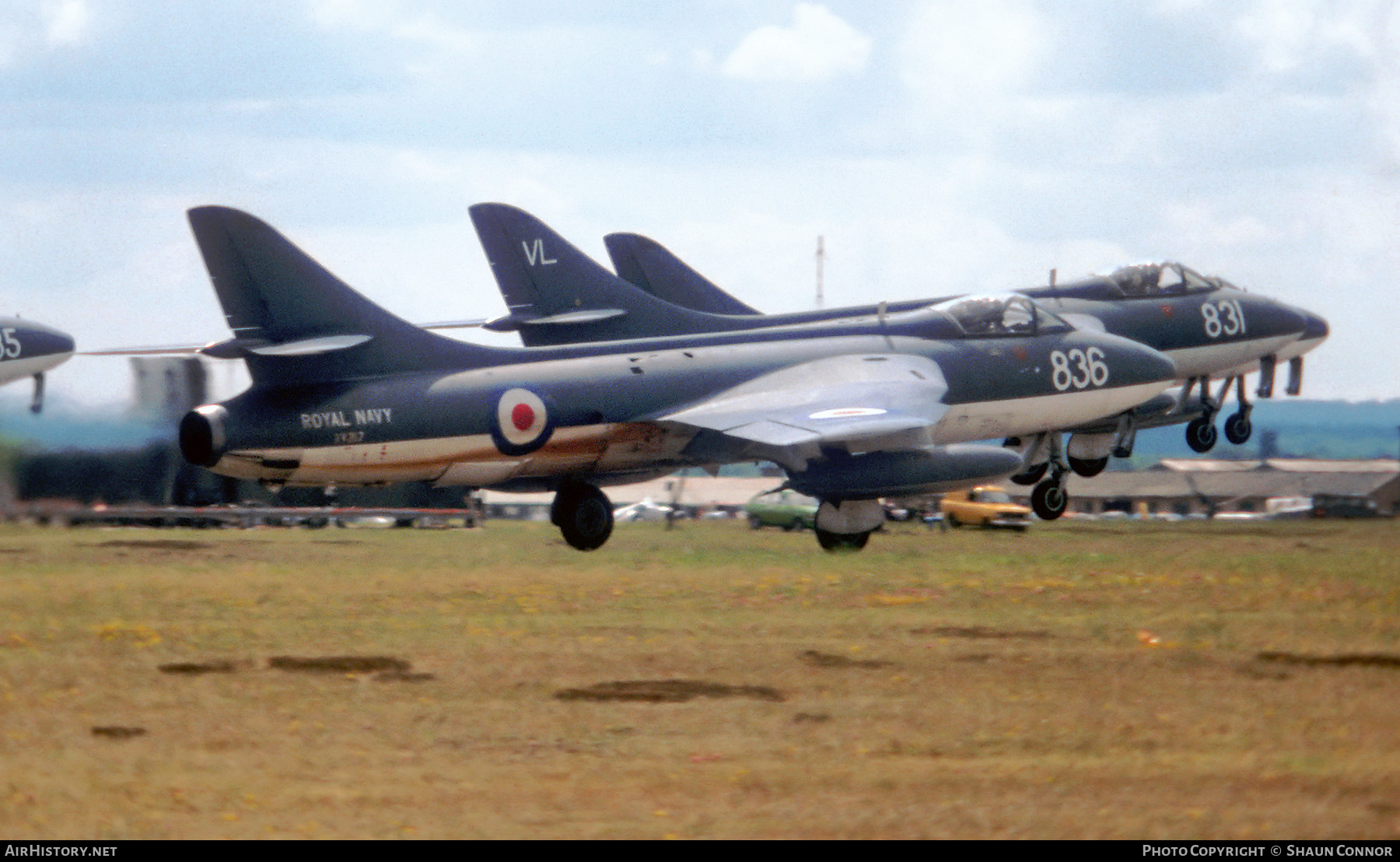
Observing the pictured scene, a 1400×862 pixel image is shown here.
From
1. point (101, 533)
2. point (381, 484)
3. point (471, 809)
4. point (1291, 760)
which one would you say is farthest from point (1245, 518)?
point (471, 809)

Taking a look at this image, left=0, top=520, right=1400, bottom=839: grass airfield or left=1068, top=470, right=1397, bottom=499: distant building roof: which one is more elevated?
left=0, top=520, right=1400, bottom=839: grass airfield

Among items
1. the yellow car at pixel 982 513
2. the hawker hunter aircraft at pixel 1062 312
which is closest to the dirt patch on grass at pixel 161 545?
the hawker hunter aircraft at pixel 1062 312

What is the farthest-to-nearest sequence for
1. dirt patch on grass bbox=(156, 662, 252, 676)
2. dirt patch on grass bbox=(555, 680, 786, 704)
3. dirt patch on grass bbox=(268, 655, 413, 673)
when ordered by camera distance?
dirt patch on grass bbox=(268, 655, 413, 673) → dirt patch on grass bbox=(156, 662, 252, 676) → dirt patch on grass bbox=(555, 680, 786, 704)

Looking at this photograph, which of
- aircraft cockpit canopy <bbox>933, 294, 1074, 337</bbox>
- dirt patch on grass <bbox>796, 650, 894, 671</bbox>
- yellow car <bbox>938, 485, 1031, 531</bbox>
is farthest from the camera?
yellow car <bbox>938, 485, 1031, 531</bbox>

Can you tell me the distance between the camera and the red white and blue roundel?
68.2 feet

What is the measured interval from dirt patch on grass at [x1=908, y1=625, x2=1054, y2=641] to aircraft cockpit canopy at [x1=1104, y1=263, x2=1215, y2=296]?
17282mm

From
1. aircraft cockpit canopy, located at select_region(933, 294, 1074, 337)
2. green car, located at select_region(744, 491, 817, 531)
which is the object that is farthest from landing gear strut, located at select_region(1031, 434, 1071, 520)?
green car, located at select_region(744, 491, 817, 531)

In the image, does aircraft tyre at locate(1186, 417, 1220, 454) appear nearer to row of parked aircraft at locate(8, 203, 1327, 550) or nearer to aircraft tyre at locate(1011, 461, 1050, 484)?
row of parked aircraft at locate(8, 203, 1327, 550)

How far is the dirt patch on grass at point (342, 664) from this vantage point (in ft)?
39.2

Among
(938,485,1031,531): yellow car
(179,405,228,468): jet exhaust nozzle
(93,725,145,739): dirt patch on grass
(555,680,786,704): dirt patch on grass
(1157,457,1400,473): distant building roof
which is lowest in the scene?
(938,485,1031,531): yellow car

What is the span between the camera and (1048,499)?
2702 cm

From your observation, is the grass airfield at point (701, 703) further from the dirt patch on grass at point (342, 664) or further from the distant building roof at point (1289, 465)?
the distant building roof at point (1289, 465)

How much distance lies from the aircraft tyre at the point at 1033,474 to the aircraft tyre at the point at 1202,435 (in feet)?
13.4

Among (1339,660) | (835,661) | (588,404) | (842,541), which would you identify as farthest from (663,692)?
(842,541)
